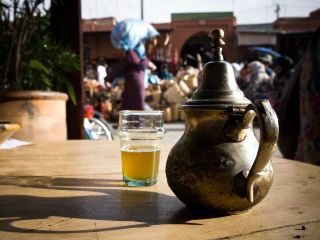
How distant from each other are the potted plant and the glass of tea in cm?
166

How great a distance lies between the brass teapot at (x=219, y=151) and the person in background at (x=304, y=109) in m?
1.38

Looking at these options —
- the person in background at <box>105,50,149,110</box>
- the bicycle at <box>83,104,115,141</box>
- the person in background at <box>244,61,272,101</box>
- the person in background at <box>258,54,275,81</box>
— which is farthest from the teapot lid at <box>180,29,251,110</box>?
the person in background at <box>258,54,275,81</box>

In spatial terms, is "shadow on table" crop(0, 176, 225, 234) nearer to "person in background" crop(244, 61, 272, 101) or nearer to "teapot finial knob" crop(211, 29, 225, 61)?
"teapot finial knob" crop(211, 29, 225, 61)

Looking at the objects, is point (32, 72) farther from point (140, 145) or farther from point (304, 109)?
point (140, 145)

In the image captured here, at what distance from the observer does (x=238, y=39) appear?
58.4 ft

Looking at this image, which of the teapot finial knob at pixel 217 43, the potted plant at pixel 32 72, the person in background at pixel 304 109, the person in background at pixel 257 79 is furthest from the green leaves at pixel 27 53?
the person in background at pixel 257 79

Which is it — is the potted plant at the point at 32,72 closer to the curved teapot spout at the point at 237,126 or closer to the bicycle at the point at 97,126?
the bicycle at the point at 97,126

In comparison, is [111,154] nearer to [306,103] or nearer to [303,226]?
[303,226]

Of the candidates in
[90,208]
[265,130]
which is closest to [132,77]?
[90,208]

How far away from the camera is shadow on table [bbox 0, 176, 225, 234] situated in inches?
24.6

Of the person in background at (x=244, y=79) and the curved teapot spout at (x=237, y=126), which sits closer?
the curved teapot spout at (x=237, y=126)

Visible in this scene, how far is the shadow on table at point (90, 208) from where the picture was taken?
0.63 metres

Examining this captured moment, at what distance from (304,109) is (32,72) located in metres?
1.91

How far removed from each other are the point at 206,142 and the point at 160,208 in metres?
0.15
